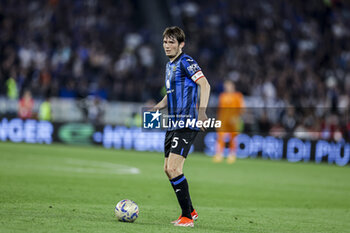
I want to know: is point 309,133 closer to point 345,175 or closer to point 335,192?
point 345,175

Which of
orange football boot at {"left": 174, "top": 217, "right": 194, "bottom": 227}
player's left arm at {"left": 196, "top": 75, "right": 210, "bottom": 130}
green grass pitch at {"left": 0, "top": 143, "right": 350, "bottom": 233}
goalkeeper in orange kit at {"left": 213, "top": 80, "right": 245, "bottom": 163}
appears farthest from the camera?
goalkeeper in orange kit at {"left": 213, "top": 80, "right": 245, "bottom": 163}

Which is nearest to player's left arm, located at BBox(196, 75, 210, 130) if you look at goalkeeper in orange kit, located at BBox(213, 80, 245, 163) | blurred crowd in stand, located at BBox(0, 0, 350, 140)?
goalkeeper in orange kit, located at BBox(213, 80, 245, 163)

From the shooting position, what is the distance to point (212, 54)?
2833 cm

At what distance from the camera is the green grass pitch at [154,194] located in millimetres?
7211

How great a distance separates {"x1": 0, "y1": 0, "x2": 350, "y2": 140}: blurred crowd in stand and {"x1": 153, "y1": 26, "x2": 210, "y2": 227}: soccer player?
15.1m

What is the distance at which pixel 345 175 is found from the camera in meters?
17.0

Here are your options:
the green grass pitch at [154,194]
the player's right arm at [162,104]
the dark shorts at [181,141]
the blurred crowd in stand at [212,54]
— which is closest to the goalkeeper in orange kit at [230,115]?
the green grass pitch at [154,194]

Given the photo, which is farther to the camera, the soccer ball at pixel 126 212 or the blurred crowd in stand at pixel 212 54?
the blurred crowd in stand at pixel 212 54

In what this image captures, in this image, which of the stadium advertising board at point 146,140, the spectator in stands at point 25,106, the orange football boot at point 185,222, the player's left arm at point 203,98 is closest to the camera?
the player's left arm at point 203,98

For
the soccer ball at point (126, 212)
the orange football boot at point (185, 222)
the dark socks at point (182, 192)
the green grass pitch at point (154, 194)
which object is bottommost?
the green grass pitch at point (154, 194)

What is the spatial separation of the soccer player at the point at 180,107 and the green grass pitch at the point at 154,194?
0.44 m

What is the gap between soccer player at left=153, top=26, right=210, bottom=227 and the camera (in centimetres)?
711

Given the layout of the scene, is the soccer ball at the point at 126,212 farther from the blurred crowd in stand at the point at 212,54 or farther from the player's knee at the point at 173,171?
the blurred crowd in stand at the point at 212,54

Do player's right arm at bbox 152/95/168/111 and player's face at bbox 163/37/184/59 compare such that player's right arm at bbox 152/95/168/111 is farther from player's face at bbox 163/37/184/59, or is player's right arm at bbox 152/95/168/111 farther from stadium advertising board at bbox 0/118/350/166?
stadium advertising board at bbox 0/118/350/166
